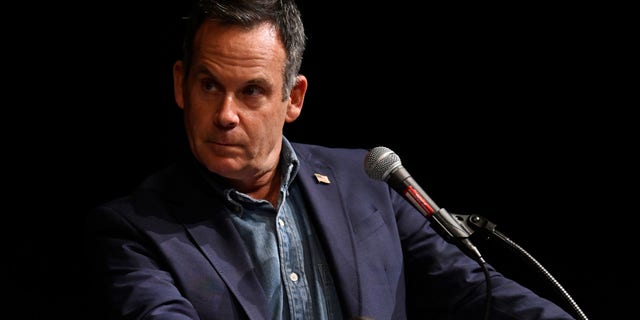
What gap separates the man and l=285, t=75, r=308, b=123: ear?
0.04ft

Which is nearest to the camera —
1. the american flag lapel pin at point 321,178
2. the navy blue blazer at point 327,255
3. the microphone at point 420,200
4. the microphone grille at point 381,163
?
the microphone at point 420,200

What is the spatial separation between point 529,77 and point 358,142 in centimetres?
71

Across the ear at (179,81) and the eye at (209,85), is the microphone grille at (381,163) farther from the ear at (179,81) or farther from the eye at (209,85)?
the ear at (179,81)

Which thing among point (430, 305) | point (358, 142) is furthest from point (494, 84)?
point (430, 305)

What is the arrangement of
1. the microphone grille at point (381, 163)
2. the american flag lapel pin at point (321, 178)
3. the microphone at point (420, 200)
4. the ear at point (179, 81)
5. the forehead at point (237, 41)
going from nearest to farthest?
the microphone at point (420, 200) → the microphone grille at point (381, 163) → the forehead at point (237, 41) → the ear at point (179, 81) → the american flag lapel pin at point (321, 178)

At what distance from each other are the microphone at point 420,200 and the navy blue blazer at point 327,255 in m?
0.51

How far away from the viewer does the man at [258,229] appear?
94.5 inches

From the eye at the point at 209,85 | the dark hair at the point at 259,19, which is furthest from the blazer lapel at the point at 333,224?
the eye at the point at 209,85

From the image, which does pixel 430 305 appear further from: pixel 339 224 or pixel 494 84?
pixel 494 84

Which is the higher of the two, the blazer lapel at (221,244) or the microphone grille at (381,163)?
the microphone grille at (381,163)

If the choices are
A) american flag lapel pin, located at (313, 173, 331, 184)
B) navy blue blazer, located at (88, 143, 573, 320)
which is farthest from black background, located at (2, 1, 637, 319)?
american flag lapel pin, located at (313, 173, 331, 184)

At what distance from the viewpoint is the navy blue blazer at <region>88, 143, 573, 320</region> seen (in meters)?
2.36

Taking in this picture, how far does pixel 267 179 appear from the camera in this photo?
108 inches

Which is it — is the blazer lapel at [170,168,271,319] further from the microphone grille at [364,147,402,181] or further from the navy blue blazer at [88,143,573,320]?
the microphone grille at [364,147,402,181]
